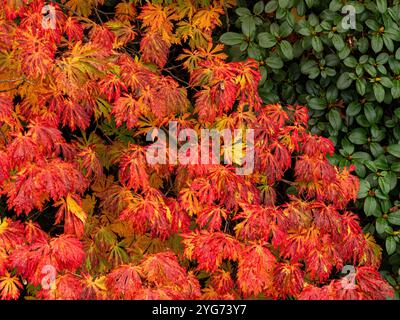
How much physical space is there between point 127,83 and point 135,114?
16cm

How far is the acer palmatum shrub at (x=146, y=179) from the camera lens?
2.44 meters

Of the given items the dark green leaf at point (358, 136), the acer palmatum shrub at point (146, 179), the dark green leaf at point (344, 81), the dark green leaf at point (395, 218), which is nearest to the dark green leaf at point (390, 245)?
the dark green leaf at point (395, 218)

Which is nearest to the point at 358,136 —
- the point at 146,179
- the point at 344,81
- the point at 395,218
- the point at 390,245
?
the point at 344,81

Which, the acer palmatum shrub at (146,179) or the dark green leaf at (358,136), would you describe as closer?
the acer palmatum shrub at (146,179)

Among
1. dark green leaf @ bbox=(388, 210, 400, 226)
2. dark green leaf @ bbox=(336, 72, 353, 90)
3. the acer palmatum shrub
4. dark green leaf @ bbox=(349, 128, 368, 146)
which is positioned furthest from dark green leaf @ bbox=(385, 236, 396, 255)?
dark green leaf @ bbox=(336, 72, 353, 90)

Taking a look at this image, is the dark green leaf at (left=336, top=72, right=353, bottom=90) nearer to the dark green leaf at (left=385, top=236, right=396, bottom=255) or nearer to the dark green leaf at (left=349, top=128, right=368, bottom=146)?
the dark green leaf at (left=349, top=128, right=368, bottom=146)

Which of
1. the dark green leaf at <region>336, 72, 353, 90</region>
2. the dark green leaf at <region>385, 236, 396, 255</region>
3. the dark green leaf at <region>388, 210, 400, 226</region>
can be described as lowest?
the dark green leaf at <region>385, 236, 396, 255</region>

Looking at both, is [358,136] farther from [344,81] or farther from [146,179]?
[146,179]

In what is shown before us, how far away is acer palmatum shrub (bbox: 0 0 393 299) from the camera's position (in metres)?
2.44

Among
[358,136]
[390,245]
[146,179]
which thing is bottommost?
[390,245]

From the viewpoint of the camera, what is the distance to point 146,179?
2748 mm

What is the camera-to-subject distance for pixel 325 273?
271 cm

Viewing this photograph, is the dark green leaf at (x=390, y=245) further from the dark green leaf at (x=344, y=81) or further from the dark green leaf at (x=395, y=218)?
the dark green leaf at (x=344, y=81)
